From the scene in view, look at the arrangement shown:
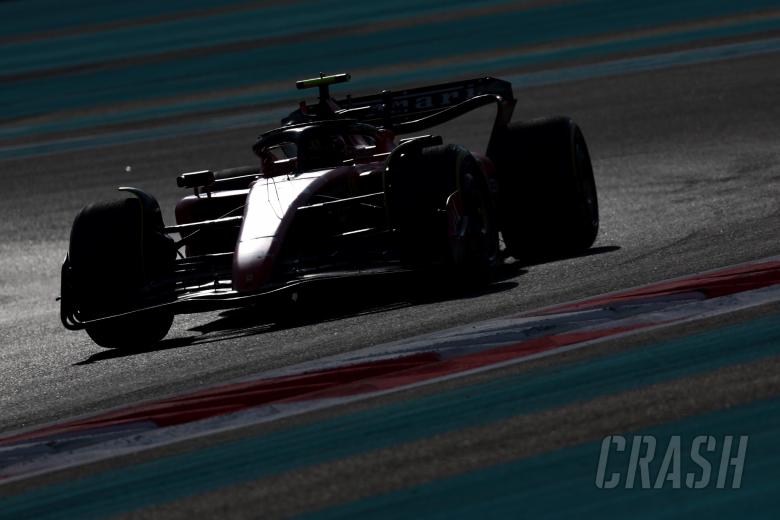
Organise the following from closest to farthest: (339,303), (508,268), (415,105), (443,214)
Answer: (443,214)
(339,303)
(508,268)
(415,105)

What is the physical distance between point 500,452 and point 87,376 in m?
3.58

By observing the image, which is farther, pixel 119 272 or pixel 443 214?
pixel 119 272

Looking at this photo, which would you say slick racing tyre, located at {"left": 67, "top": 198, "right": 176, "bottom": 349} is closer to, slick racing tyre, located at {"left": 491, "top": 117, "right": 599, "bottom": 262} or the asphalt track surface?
the asphalt track surface

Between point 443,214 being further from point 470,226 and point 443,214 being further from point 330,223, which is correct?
point 330,223

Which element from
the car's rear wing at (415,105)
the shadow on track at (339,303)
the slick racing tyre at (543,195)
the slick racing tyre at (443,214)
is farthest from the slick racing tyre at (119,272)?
the slick racing tyre at (543,195)

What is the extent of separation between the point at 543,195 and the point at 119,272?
9.09ft

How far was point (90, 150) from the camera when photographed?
21.3 meters

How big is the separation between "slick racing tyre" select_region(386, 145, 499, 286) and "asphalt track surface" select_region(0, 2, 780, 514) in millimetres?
213

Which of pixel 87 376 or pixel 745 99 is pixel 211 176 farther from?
pixel 745 99

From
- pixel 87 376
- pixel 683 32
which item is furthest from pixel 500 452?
pixel 683 32

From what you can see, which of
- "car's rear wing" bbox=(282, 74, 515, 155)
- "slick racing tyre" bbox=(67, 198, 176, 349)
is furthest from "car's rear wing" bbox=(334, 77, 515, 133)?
"slick racing tyre" bbox=(67, 198, 176, 349)

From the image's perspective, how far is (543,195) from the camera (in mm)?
10852

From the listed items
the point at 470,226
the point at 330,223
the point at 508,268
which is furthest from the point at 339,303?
the point at 508,268

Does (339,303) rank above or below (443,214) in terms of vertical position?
below
